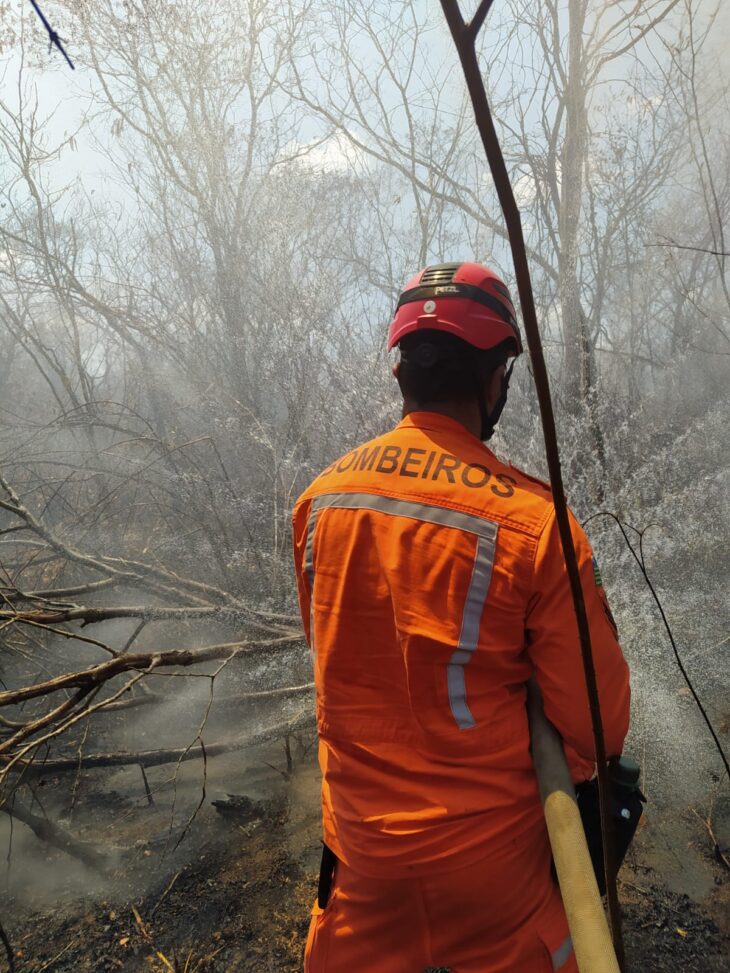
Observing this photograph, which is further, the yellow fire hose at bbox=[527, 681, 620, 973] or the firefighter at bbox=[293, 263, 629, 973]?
the firefighter at bbox=[293, 263, 629, 973]

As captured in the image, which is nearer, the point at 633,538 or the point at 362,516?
the point at 362,516

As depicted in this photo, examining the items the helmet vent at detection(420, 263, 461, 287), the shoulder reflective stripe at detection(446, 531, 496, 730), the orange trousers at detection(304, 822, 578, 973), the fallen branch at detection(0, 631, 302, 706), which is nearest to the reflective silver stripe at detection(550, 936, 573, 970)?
the orange trousers at detection(304, 822, 578, 973)

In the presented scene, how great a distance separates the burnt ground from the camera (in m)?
2.39

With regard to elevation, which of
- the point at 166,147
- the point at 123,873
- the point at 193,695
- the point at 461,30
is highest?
the point at 166,147

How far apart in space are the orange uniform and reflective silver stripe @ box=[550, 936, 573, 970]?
0.07 meters

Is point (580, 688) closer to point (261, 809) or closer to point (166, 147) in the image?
point (261, 809)

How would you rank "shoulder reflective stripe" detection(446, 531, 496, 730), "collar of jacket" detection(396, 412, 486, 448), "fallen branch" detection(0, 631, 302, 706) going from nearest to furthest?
1. "shoulder reflective stripe" detection(446, 531, 496, 730)
2. "collar of jacket" detection(396, 412, 486, 448)
3. "fallen branch" detection(0, 631, 302, 706)

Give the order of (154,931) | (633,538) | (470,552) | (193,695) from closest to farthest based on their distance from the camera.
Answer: (470,552), (154,931), (193,695), (633,538)

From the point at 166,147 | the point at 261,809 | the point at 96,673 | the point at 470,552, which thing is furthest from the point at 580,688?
the point at 166,147

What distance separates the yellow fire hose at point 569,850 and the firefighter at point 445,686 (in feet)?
0.12

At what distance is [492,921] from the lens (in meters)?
1.30

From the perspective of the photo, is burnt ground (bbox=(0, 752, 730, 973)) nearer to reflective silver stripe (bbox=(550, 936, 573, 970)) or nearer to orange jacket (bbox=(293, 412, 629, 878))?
reflective silver stripe (bbox=(550, 936, 573, 970))

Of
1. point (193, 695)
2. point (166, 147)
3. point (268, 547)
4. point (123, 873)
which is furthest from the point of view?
point (166, 147)

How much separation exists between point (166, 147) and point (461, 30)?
10072 mm
